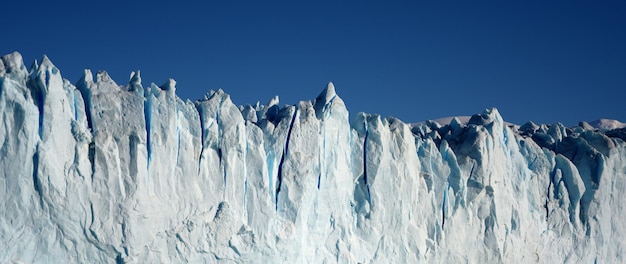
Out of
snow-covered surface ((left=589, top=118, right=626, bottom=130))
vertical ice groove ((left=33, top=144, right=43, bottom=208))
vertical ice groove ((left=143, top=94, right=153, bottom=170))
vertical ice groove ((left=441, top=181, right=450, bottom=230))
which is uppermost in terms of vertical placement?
snow-covered surface ((left=589, top=118, right=626, bottom=130))

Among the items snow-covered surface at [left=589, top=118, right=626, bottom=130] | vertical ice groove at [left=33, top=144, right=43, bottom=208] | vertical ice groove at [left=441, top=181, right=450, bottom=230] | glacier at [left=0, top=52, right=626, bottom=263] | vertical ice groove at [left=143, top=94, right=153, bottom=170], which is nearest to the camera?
vertical ice groove at [left=33, top=144, right=43, bottom=208]

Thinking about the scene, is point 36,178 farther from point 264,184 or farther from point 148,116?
point 264,184

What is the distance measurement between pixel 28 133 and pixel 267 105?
8.72m

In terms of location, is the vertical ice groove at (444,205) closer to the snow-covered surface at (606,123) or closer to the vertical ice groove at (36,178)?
the vertical ice groove at (36,178)

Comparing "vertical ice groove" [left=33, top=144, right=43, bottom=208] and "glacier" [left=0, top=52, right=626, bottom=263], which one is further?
"glacier" [left=0, top=52, right=626, bottom=263]

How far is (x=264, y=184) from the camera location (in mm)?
20609

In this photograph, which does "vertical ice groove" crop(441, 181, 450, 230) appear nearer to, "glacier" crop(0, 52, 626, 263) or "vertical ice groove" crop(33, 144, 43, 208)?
"glacier" crop(0, 52, 626, 263)

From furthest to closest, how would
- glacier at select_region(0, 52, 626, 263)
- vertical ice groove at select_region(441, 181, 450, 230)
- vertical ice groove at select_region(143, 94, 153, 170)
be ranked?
vertical ice groove at select_region(441, 181, 450, 230), vertical ice groove at select_region(143, 94, 153, 170), glacier at select_region(0, 52, 626, 263)

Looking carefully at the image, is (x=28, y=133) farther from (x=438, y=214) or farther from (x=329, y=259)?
(x=438, y=214)

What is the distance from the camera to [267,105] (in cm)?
2519

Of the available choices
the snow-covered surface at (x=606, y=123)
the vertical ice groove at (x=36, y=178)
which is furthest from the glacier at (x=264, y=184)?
the snow-covered surface at (x=606, y=123)

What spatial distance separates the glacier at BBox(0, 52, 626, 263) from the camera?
58.7ft

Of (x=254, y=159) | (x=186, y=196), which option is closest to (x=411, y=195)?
(x=254, y=159)

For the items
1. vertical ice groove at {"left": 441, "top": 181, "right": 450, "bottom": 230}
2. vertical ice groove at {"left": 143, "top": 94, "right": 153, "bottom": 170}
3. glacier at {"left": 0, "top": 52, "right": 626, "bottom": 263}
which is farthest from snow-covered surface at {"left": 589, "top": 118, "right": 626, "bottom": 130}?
vertical ice groove at {"left": 143, "top": 94, "right": 153, "bottom": 170}
